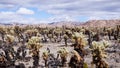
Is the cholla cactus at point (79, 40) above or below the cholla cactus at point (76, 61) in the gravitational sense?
above

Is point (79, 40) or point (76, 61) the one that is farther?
point (79, 40)

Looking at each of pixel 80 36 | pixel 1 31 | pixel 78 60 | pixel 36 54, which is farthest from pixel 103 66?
pixel 1 31

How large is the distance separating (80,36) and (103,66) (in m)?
6.39

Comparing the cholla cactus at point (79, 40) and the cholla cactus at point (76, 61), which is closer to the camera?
the cholla cactus at point (76, 61)

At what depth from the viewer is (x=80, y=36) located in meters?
40.5

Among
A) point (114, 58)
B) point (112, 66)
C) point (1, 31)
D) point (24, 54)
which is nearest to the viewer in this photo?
point (112, 66)

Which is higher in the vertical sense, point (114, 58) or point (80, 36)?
point (80, 36)

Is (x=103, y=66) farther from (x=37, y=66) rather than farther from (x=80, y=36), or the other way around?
(x=37, y=66)

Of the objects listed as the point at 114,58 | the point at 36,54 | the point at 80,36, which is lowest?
the point at 114,58

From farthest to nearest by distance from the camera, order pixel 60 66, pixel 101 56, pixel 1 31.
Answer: pixel 1 31, pixel 60 66, pixel 101 56

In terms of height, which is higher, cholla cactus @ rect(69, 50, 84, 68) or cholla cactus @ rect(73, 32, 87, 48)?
cholla cactus @ rect(73, 32, 87, 48)

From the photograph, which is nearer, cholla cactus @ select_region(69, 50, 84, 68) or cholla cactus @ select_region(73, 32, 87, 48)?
cholla cactus @ select_region(69, 50, 84, 68)

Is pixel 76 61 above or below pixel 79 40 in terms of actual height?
below

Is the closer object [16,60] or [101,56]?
[101,56]
